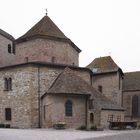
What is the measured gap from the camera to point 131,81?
55938mm

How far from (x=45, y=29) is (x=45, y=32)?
0.76m

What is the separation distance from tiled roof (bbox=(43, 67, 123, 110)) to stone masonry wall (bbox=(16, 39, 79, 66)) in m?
2.86

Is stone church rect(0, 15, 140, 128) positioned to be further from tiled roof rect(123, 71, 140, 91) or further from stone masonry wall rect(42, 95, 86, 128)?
tiled roof rect(123, 71, 140, 91)

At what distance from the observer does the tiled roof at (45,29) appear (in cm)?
4091

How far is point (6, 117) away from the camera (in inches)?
1531

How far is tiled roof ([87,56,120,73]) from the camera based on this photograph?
160 feet

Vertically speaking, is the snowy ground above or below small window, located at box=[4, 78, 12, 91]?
below

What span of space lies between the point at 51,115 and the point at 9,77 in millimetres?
7343

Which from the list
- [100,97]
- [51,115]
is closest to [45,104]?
[51,115]

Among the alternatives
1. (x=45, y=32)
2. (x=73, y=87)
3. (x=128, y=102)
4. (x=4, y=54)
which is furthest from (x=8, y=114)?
(x=128, y=102)

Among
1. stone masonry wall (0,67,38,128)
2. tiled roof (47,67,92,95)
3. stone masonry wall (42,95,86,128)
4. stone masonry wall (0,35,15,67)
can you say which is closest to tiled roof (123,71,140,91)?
tiled roof (47,67,92,95)

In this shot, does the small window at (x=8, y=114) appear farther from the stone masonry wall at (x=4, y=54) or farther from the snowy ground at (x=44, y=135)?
the snowy ground at (x=44, y=135)

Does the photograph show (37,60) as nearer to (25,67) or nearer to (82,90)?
(25,67)

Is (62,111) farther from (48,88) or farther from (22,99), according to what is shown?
(22,99)
